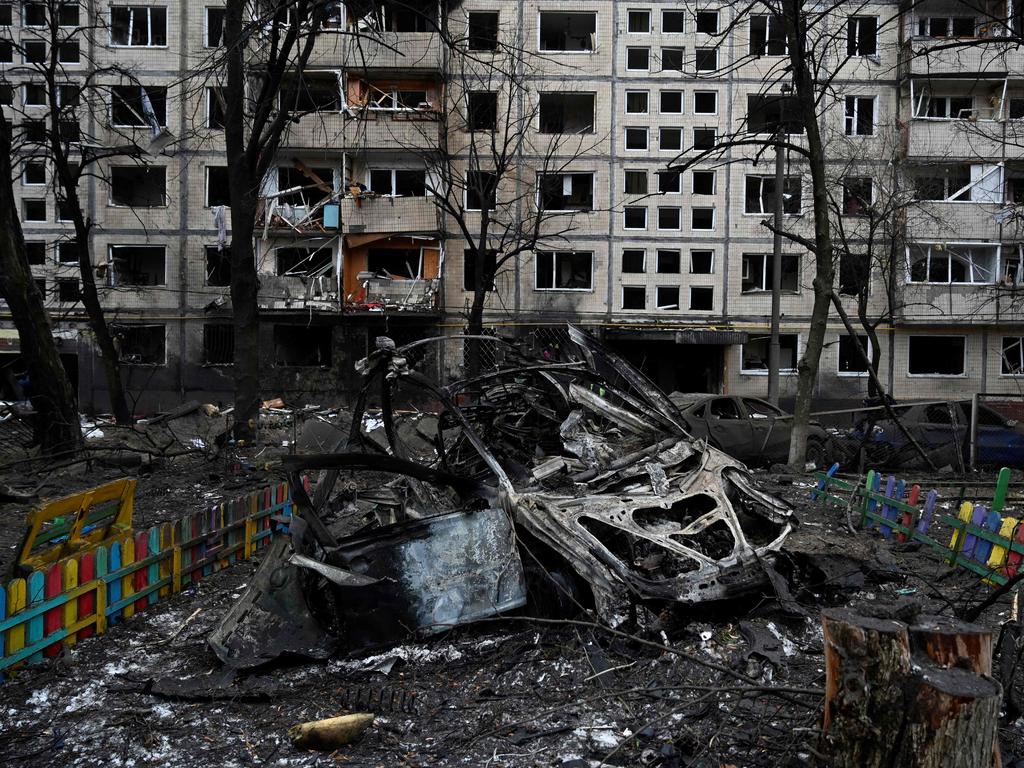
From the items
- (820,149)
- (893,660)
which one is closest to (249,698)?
(893,660)

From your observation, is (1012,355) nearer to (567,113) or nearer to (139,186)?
(567,113)

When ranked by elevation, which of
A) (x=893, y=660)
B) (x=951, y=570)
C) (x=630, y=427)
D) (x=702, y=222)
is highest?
(x=702, y=222)

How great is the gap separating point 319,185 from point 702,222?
13.7 metres

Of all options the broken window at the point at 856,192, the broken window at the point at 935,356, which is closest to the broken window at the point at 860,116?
the broken window at the point at 856,192

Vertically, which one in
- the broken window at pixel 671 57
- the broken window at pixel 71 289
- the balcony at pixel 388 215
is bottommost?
the broken window at pixel 71 289

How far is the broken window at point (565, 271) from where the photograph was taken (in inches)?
1114

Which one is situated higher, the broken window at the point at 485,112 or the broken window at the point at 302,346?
the broken window at the point at 485,112

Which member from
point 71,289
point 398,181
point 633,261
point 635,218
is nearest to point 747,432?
point 633,261

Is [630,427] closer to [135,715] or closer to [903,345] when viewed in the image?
[135,715]

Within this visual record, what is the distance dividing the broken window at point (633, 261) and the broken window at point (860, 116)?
8.55 metres

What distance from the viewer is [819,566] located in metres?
6.17

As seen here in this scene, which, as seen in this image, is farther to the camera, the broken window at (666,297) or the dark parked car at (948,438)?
the broken window at (666,297)

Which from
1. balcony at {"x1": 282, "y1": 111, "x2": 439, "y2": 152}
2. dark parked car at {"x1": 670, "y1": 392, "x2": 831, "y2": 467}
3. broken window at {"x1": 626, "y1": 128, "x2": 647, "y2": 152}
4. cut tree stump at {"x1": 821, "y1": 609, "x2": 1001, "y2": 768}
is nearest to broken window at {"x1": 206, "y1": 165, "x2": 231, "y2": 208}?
balcony at {"x1": 282, "y1": 111, "x2": 439, "y2": 152}

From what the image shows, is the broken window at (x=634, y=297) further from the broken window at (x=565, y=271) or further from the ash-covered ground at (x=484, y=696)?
the ash-covered ground at (x=484, y=696)
